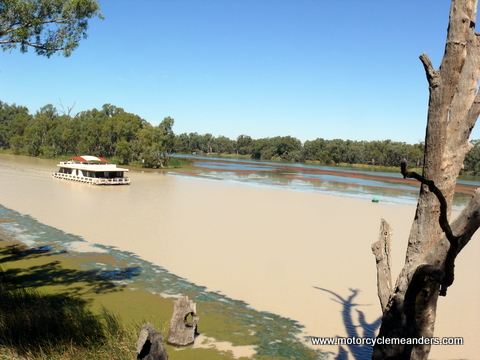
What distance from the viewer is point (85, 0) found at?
12.2 m

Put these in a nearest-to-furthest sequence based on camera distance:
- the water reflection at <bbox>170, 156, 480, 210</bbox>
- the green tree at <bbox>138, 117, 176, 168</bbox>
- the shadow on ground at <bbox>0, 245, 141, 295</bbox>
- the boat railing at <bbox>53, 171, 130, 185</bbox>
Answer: the shadow on ground at <bbox>0, 245, 141, 295</bbox>, the boat railing at <bbox>53, 171, 130, 185</bbox>, the water reflection at <bbox>170, 156, 480, 210</bbox>, the green tree at <bbox>138, 117, 176, 168</bbox>

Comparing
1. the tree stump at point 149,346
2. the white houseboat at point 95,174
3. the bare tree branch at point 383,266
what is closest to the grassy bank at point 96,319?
the tree stump at point 149,346

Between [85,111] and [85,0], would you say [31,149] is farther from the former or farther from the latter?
[85,0]

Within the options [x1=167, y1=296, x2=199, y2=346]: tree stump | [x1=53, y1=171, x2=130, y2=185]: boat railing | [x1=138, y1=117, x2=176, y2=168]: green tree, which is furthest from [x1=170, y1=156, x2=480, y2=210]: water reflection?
[x1=167, y1=296, x2=199, y2=346]: tree stump

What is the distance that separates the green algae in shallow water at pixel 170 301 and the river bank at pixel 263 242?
550 mm

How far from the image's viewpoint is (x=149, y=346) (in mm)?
5359

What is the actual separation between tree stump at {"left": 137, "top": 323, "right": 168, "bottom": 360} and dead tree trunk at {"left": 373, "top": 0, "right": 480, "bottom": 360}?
2675mm

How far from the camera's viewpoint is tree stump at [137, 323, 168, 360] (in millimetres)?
5238

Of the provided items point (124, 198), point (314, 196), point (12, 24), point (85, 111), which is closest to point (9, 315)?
point (12, 24)

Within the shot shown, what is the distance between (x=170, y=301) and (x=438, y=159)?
28.3 ft

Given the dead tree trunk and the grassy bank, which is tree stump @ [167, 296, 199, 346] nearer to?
the grassy bank

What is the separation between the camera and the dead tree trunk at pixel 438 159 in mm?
4410

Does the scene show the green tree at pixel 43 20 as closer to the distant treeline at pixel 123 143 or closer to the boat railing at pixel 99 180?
the boat railing at pixel 99 180

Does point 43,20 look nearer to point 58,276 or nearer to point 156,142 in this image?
point 58,276
